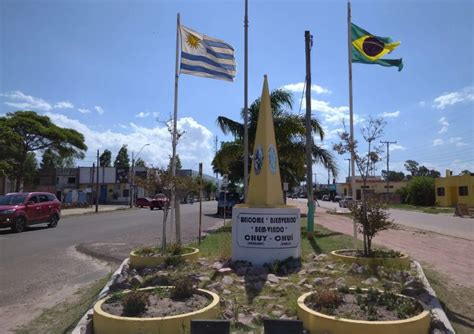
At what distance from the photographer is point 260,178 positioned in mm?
10414

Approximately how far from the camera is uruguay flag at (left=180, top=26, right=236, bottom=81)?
12383 mm

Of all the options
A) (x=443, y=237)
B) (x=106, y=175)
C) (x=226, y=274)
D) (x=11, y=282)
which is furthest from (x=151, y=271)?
(x=106, y=175)

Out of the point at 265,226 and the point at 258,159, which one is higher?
the point at 258,159

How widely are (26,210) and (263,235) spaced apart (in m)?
15.6

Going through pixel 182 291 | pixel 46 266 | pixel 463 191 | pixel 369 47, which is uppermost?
pixel 369 47

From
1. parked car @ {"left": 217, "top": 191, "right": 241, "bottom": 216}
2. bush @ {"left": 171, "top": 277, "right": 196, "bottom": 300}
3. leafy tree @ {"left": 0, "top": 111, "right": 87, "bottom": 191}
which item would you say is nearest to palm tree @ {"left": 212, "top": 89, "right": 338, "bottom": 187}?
parked car @ {"left": 217, "top": 191, "right": 241, "bottom": 216}

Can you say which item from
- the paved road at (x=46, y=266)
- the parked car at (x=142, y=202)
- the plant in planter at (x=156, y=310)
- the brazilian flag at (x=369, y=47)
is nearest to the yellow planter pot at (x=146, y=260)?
the paved road at (x=46, y=266)

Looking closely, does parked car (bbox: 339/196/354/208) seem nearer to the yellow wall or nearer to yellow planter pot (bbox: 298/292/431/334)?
yellow planter pot (bbox: 298/292/431/334)

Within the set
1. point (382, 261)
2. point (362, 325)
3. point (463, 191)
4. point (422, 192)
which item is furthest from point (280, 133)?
point (422, 192)

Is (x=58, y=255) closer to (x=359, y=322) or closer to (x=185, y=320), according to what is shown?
(x=185, y=320)

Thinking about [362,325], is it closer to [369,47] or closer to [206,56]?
[369,47]

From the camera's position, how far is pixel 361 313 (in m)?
5.69

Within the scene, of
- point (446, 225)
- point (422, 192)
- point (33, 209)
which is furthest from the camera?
point (422, 192)

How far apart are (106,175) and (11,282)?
216 feet
